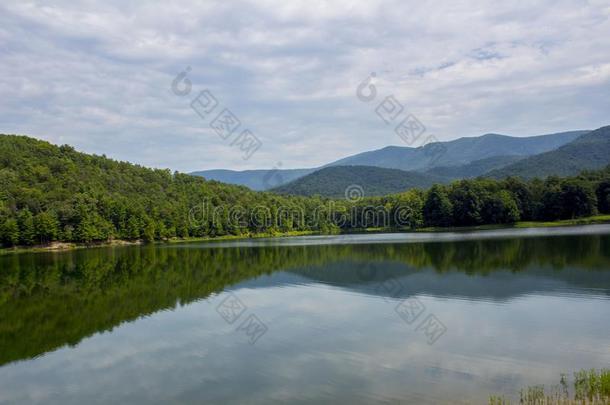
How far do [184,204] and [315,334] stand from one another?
107321mm

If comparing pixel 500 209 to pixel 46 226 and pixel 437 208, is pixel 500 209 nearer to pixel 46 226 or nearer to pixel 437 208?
pixel 437 208

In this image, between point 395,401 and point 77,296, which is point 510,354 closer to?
point 395,401

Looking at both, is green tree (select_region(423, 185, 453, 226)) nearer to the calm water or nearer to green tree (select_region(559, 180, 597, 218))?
green tree (select_region(559, 180, 597, 218))

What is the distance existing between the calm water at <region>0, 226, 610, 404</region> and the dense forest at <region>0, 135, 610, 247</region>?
5694cm

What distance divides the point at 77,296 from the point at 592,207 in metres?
85.7

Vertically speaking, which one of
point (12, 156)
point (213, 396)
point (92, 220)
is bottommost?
point (213, 396)

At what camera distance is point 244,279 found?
3612 centimetres

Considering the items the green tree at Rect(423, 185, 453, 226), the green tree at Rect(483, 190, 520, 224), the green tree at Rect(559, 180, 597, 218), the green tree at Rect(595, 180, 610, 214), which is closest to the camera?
the green tree at Rect(559, 180, 597, 218)

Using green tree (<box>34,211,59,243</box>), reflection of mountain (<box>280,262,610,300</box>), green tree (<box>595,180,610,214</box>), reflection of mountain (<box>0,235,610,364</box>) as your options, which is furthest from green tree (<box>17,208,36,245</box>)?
green tree (<box>595,180,610,214</box>)

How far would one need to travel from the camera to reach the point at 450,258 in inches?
1575

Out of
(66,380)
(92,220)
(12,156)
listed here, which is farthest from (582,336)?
(12,156)

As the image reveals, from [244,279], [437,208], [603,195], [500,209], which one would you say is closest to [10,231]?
[244,279]

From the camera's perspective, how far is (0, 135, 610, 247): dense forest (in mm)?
87062

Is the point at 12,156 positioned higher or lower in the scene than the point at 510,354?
higher
